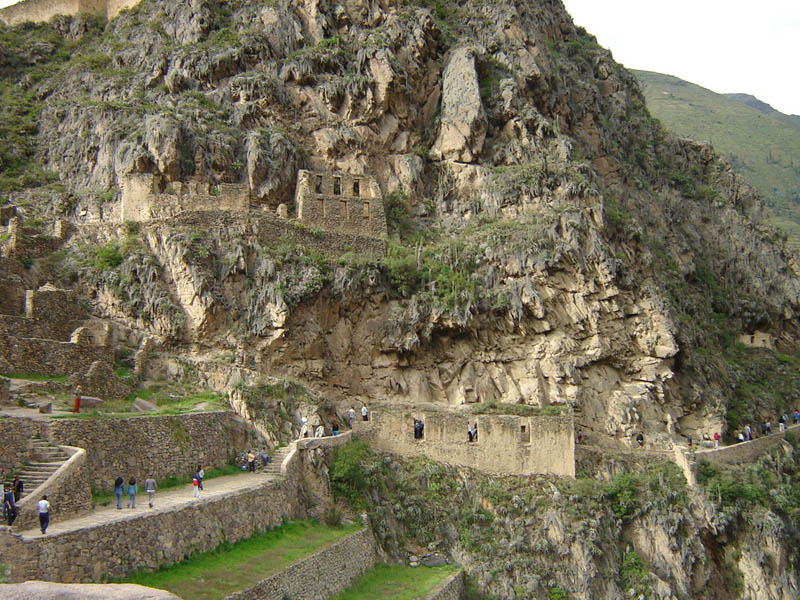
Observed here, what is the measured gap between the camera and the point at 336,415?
35.2 metres

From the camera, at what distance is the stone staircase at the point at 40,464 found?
21422 millimetres

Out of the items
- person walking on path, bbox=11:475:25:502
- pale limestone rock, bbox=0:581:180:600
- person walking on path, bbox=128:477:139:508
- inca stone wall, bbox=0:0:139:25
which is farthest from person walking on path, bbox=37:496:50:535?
inca stone wall, bbox=0:0:139:25

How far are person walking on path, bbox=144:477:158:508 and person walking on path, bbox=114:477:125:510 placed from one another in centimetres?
67

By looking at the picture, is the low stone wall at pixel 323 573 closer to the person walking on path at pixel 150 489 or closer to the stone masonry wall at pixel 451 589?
the stone masonry wall at pixel 451 589

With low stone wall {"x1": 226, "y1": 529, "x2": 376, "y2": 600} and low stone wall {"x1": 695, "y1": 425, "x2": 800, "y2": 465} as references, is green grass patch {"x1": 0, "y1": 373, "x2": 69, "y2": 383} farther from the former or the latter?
low stone wall {"x1": 695, "y1": 425, "x2": 800, "y2": 465}

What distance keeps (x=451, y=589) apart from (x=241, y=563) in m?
8.72

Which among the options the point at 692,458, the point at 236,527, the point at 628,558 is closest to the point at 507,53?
the point at 692,458

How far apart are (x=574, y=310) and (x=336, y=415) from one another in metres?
13.1

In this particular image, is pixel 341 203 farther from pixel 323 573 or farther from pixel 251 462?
pixel 323 573

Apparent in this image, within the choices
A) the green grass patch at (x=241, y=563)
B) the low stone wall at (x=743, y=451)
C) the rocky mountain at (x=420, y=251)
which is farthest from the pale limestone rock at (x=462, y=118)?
the green grass patch at (x=241, y=563)

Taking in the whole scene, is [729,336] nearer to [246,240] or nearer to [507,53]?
[507,53]

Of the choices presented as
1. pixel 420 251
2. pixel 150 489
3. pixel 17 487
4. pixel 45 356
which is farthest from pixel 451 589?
pixel 420 251

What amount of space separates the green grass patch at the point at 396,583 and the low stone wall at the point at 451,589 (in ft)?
0.67

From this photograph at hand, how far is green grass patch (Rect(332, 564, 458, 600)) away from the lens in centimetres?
2681
